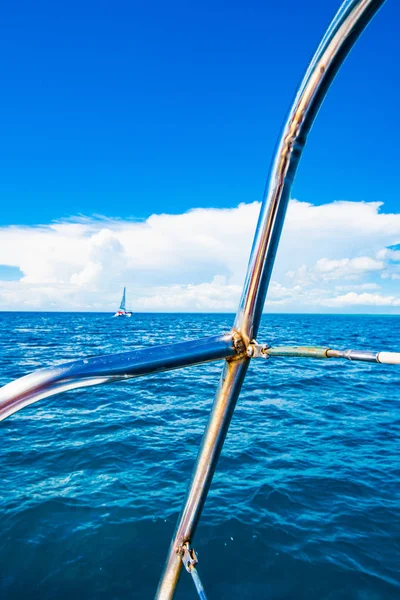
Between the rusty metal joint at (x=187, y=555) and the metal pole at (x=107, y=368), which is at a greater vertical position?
the metal pole at (x=107, y=368)

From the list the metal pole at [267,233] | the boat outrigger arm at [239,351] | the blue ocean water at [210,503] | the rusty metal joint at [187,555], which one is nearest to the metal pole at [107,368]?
the boat outrigger arm at [239,351]

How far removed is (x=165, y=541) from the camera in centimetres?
630

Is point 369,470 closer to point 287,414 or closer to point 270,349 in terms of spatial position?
point 287,414

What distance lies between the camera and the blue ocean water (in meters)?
5.50

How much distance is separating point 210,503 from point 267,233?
750 cm

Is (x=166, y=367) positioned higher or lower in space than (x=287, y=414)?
higher

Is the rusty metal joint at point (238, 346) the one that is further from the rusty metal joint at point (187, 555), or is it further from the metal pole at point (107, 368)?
the rusty metal joint at point (187, 555)

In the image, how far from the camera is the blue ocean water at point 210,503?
18.1ft

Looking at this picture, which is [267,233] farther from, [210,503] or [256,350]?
[210,503]

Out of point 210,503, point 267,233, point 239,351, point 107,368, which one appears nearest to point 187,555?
point 239,351

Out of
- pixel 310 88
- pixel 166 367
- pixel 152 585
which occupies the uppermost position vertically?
pixel 310 88

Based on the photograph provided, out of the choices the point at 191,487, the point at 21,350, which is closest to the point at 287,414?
the point at 191,487

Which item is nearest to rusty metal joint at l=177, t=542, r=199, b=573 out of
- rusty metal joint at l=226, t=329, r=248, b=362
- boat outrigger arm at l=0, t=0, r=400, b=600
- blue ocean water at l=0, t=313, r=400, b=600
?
boat outrigger arm at l=0, t=0, r=400, b=600

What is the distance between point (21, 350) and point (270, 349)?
32441mm
